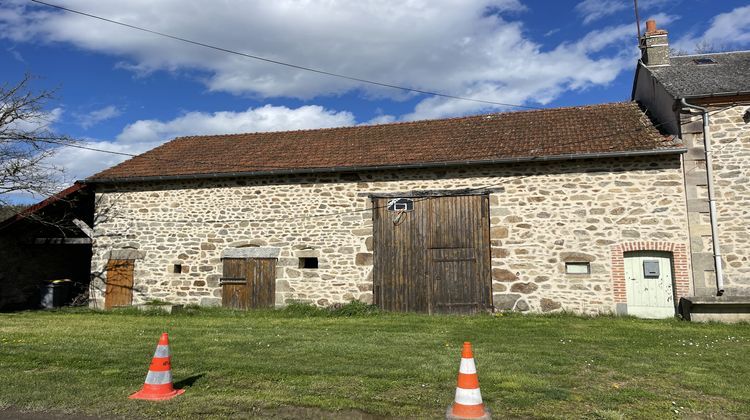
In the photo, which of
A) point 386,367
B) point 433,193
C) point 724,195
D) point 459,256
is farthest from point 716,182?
point 386,367

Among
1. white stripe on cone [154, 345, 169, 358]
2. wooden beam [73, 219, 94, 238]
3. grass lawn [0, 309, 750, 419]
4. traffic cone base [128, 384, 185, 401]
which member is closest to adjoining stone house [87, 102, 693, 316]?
wooden beam [73, 219, 94, 238]

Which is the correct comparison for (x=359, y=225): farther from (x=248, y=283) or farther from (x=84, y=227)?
(x=84, y=227)

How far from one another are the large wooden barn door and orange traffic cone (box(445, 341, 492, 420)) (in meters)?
7.03

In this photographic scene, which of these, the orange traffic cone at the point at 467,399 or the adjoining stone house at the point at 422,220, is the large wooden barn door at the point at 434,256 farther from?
the orange traffic cone at the point at 467,399

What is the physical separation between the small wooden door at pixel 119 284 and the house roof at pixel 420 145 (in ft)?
7.49

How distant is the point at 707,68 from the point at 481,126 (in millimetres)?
5431

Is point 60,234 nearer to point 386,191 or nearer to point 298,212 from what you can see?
point 298,212

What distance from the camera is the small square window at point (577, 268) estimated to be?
33.8 ft

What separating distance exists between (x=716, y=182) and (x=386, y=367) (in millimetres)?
8418

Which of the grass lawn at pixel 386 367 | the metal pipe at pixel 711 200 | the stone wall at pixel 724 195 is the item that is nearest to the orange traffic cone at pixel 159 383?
the grass lawn at pixel 386 367

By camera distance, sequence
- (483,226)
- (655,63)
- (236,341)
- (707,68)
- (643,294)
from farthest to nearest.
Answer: (655,63), (707,68), (483,226), (643,294), (236,341)

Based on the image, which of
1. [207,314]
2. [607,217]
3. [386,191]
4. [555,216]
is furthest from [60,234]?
[607,217]

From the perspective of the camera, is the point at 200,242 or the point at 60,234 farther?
the point at 60,234

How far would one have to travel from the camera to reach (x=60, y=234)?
1423 centimetres
